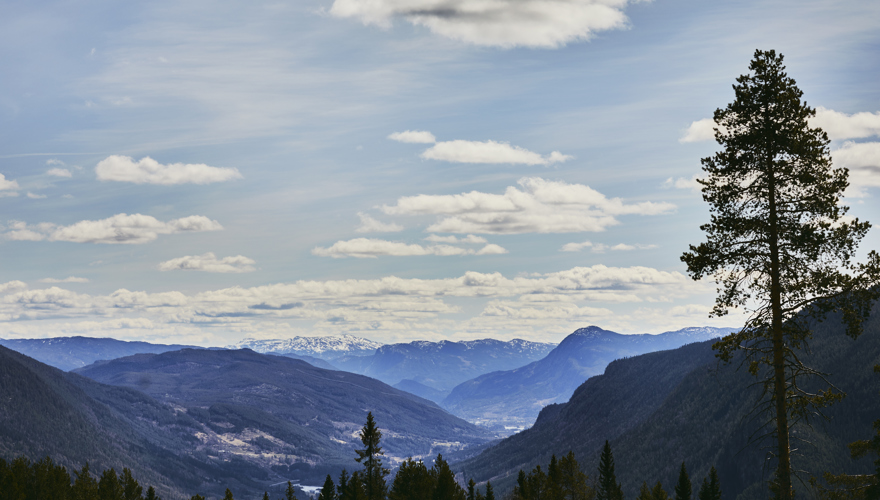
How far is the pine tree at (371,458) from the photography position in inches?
3270

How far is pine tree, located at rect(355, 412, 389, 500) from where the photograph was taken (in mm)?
83062

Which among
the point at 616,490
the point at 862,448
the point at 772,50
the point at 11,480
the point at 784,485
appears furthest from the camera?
the point at 11,480

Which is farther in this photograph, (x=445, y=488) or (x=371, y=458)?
(x=445, y=488)

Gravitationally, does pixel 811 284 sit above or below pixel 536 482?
above

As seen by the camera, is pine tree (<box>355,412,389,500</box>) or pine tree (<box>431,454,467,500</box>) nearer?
pine tree (<box>355,412,389,500</box>)

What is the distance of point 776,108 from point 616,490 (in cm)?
7503

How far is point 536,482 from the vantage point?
95.1 m

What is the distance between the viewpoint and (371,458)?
84.5 meters

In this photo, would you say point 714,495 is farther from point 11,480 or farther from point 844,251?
point 11,480

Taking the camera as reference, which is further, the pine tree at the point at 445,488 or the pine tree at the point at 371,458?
the pine tree at the point at 445,488

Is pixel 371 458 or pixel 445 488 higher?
pixel 371 458

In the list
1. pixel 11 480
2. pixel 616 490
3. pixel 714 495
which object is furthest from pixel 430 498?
pixel 11 480

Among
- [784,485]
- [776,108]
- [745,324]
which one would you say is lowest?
[784,485]

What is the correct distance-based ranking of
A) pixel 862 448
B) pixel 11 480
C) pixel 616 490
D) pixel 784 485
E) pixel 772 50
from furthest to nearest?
pixel 11 480
pixel 616 490
pixel 862 448
pixel 772 50
pixel 784 485
